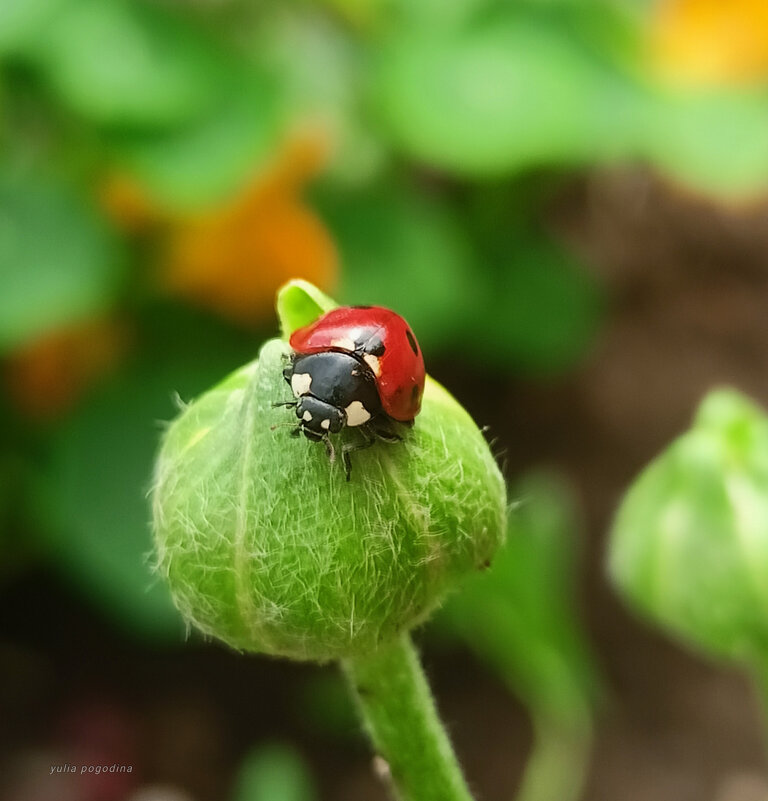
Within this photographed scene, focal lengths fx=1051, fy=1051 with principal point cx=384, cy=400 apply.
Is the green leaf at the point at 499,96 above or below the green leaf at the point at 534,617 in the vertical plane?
above

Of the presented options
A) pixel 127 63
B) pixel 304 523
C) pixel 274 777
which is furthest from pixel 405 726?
pixel 127 63

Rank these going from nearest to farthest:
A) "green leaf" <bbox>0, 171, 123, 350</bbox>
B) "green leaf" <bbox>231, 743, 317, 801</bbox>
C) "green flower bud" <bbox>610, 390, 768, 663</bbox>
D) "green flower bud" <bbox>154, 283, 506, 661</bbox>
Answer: "green flower bud" <bbox>154, 283, 506, 661</bbox>
"green flower bud" <bbox>610, 390, 768, 663</bbox>
"green leaf" <bbox>231, 743, 317, 801</bbox>
"green leaf" <bbox>0, 171, 123, 350</bbox>

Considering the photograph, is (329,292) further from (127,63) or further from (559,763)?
(559,763)

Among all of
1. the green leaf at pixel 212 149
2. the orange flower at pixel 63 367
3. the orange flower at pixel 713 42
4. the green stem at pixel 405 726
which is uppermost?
the orange flower at pixel 713 42

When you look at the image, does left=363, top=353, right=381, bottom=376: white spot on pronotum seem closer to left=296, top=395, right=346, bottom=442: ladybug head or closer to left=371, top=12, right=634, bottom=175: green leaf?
left=296, top=395, right=346, bottom=442: ladybug head

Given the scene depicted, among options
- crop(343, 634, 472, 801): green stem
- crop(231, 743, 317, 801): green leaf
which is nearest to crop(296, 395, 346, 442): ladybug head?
crop(343, 634, 472, 801): green stem

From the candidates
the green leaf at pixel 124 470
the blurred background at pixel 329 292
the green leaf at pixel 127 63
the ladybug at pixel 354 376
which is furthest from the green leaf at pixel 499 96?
the ladybug at pixel 354 376

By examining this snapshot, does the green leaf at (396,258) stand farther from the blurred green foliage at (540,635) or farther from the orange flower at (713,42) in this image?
the orange flower at (713,42)
